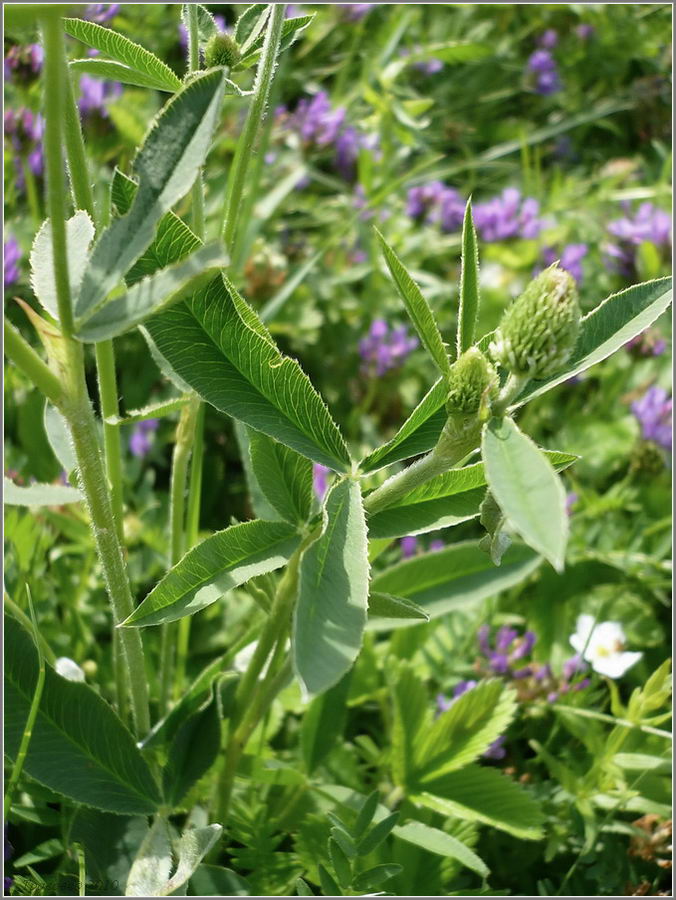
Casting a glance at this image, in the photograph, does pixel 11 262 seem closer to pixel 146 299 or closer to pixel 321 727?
pixel 321 727

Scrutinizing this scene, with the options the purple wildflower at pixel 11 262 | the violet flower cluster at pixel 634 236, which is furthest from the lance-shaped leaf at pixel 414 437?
the violet flower cluster at pixel 634 236

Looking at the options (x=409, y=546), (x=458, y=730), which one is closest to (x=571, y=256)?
(x=409, y=546)

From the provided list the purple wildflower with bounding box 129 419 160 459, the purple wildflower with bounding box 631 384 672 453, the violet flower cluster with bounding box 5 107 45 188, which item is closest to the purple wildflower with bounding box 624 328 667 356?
the purple wildflower with bounding box 631 384 672 453

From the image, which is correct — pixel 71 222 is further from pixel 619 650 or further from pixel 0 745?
pixel 619 650

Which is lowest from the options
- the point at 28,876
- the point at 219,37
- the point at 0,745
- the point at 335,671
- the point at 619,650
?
the point at 619,650

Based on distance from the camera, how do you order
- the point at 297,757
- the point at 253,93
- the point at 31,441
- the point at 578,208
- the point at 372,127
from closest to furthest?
the point at 253,93 → the point at 297,757 → the point at 31,441 → the point at 372,127 → the point at 578,208

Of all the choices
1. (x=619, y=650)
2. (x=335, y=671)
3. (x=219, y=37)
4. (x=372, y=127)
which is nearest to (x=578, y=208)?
(x=372, y=127)

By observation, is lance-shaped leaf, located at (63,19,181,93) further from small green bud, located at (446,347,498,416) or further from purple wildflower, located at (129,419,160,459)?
purple wildflower, located at (129,419,160,459)
